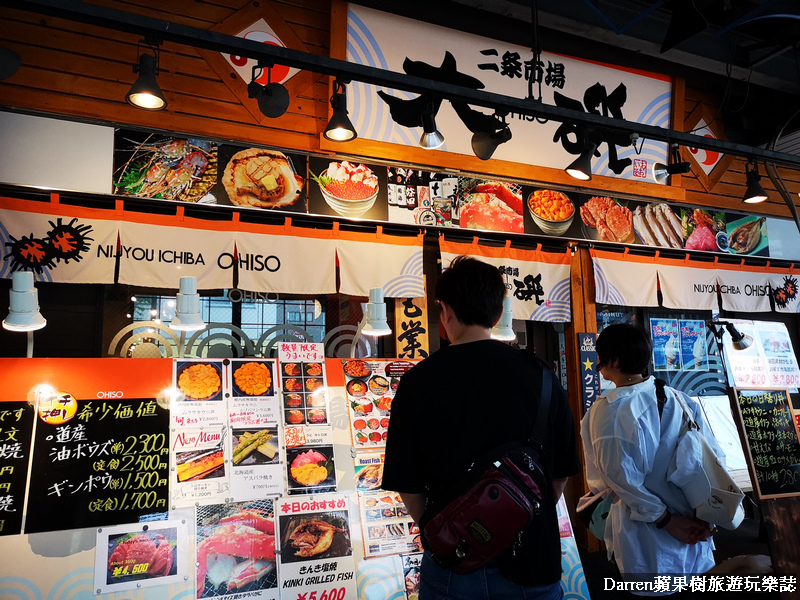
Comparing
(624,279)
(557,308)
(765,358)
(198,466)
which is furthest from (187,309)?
(765,358)

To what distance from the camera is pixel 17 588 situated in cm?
303

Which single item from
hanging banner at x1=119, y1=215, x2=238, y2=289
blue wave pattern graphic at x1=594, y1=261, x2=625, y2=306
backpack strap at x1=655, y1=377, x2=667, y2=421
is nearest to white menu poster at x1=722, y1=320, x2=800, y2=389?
blue wave pattern graphic at x1=594, y1=261, x2=625, y2=306

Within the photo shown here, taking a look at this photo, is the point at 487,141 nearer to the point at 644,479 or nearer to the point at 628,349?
the point at 628,349

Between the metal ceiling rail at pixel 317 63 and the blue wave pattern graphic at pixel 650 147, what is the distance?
1994 millimetres

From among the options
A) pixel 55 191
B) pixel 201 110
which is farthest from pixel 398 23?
pixel 55 191

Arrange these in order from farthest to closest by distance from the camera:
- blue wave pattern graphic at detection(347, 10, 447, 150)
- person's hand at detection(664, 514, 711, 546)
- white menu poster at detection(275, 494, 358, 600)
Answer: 1. blue wave pattern graphic at detection(347, 10, 447, 150)
2. white menu poster at detection(275, 494, 358, 600)
3. person's hand at detection(664, 514, 711, 546)

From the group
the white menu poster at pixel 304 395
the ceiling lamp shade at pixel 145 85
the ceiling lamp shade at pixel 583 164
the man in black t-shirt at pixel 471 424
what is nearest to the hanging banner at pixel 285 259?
the white menu poster at pixel 304 395

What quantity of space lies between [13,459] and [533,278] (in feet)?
16.8

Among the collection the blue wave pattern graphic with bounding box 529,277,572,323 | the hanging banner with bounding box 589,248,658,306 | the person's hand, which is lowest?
the person's hand

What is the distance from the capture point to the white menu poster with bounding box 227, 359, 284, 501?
373 centimetres

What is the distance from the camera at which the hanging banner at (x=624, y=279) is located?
6707 mm

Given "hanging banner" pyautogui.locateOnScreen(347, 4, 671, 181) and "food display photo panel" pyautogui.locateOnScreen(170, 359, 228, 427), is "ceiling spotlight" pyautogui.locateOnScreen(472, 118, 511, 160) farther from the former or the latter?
"food display photo panel" pyautogui.locateOnScreen(170, 359, 228, 427)

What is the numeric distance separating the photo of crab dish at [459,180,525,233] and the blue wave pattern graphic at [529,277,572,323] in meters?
0.86

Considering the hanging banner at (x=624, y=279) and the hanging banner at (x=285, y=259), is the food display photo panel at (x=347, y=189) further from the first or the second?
the hanging banner at (x=624, y=279)
